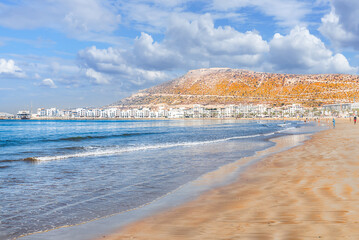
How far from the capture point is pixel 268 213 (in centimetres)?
595

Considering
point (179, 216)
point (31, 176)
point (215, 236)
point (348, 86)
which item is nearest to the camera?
point (215, 236)

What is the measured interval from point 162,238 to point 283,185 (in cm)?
523

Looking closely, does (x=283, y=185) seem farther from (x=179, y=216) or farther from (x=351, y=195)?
(x=179, y=216)

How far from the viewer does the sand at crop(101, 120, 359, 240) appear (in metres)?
4.87

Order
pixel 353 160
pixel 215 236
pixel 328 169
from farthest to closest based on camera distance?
pixel 353 160 < pixel 328 169 < pixel 215 236

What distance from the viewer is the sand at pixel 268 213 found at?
487 cm

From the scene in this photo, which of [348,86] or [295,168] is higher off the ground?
[348,86]

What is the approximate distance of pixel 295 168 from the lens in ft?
39.0

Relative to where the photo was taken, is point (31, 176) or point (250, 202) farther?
point (31, 176)

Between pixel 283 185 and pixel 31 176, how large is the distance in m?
9.79

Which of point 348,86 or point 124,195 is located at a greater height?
point 348,86

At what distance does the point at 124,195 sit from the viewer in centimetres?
844

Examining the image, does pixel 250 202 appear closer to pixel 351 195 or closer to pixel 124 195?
pixel 351 195

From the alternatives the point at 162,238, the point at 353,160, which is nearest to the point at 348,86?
the point at 353,160
